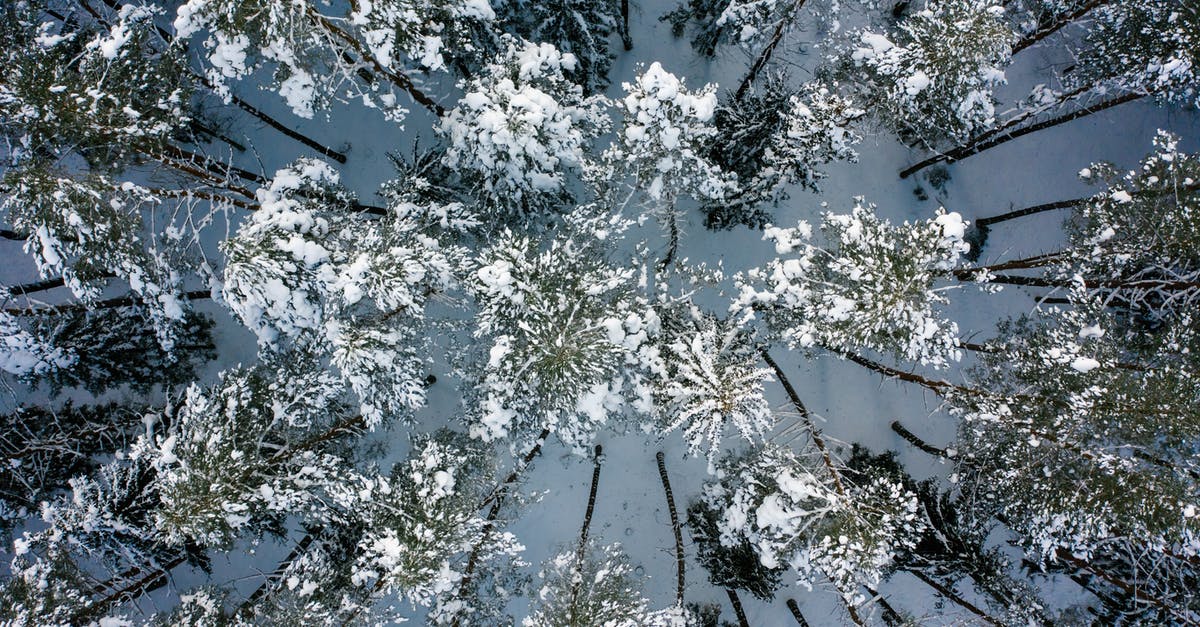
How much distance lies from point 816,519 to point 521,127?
9.56 metres

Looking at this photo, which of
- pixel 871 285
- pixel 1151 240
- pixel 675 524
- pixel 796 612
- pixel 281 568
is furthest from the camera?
pixel 796 612

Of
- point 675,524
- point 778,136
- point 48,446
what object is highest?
point 778,136

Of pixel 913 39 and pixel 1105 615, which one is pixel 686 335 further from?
pixel 1105 615

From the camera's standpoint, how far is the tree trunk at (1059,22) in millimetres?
13383

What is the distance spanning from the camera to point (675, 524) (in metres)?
16.1

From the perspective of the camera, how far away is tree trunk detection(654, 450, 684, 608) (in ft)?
51.0

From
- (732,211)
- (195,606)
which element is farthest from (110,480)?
(732,211)

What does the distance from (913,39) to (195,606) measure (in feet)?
65.3

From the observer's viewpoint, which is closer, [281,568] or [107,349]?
[107,349]

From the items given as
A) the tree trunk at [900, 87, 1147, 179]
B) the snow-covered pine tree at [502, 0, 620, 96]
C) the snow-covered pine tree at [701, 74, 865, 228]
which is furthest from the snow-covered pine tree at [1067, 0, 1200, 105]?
the snow-covered pine tree at [502, 0, 620, 96]

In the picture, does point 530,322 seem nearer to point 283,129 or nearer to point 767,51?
point 767,51

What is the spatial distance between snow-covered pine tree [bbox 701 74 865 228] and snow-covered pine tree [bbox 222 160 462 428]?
6.83 metres

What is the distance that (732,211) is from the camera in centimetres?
1543

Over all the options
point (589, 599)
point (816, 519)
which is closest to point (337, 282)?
point (589, 599)
